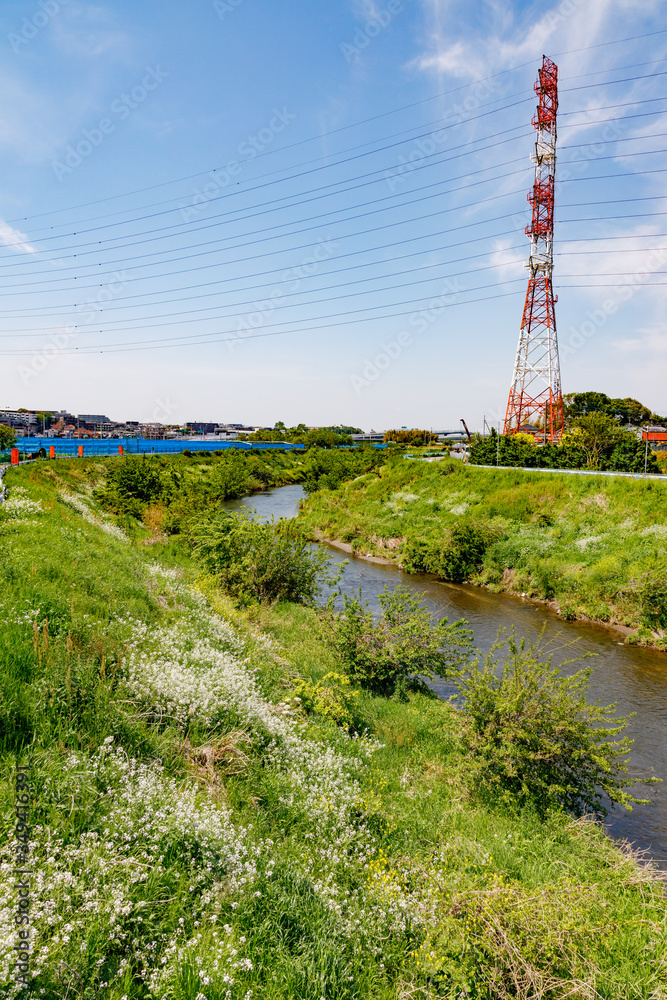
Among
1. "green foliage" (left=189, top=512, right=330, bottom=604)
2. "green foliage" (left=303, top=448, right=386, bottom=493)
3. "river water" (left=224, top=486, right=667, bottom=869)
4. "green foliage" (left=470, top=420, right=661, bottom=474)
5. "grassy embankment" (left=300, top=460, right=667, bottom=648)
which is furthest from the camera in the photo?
"green foliage" (left=303, top=448, right=386, bottom=493)

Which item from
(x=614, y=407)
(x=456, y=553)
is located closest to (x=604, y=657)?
(x=456, y=553)

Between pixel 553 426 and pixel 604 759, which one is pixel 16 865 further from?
pixel 553 426

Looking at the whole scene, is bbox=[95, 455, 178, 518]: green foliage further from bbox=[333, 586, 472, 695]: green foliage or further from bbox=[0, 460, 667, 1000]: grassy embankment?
bbox=[0, 460, 667, 1000]: grassy embankment

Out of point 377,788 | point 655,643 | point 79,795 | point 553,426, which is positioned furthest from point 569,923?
point 553,426

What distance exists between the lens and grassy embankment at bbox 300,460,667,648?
20891mm

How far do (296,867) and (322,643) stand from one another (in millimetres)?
7730

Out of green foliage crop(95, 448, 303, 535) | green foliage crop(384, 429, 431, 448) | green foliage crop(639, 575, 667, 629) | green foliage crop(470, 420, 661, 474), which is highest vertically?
green foliage crop(384, 429, 431, 448)

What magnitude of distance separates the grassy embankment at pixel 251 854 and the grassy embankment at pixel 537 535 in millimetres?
13277

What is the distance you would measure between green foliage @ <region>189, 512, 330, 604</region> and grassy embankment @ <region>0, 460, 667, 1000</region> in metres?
7.99

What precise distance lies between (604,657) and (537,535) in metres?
11.4

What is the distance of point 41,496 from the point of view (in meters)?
19.6

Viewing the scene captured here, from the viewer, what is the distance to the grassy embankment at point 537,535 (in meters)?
20.9

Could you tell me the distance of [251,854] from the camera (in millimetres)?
5145

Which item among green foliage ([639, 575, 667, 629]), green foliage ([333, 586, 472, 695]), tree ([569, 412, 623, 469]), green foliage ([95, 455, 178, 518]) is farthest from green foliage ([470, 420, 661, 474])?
green foliage ([333, 586, 472, 695])
